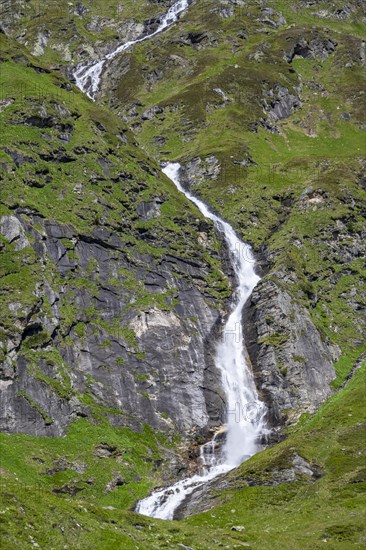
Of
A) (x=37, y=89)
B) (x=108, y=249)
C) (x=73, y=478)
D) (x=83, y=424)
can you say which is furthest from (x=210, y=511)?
(x=37, y=89)

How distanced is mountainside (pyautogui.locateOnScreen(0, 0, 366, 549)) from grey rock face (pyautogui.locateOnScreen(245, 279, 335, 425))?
18 cm

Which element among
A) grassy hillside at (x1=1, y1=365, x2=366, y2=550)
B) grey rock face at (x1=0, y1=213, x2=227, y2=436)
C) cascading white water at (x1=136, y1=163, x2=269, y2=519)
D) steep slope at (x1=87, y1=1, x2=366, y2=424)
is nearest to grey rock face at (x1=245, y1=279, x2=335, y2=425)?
steep slope at (x1=87, y1=1, x2=366, y2=424)

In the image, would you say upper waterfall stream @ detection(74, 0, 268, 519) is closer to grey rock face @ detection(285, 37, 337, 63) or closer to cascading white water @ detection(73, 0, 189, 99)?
cascading white water @ detection(73, 0, 189, 99)

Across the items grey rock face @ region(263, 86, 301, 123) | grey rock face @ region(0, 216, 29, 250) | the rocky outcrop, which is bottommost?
grey rock face @ region(263, 86, 301, 123)

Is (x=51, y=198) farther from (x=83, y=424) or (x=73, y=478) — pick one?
(x=73, y=478)

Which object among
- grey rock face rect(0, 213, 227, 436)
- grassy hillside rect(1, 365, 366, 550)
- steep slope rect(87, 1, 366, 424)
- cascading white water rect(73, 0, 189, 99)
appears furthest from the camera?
cascading white water rect(73, 0, 189, 99)

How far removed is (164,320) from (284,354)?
13.2m

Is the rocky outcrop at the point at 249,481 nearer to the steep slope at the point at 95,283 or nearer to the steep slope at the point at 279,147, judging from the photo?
the steep slope at the point at 95,283

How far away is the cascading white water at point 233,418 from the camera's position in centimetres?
4944

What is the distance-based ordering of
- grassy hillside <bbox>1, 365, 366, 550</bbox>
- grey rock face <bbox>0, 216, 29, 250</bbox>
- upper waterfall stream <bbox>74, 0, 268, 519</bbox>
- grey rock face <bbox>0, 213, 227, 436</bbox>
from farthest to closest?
1. grey rock face <bbox>0, 216, 29, 250</bbox>
2. grey rock face <bbox>0, 213, 227, 436</bbox>
3. upper waterfall stream <bbox>74, 0, 268, 519</bbox>
4. grassy hillside <bbox>1, 365, 366, 550</bbox>

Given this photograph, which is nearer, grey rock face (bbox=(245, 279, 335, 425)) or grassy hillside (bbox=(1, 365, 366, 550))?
grassy hillside (bbox=(1, 365, 366, 550))

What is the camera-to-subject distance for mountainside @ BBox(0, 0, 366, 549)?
42.1m

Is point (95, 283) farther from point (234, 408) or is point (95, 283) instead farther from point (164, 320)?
point (234, 408)

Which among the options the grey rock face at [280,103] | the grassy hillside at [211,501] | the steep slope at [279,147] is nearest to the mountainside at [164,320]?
the grassy hillside at [211,501]
